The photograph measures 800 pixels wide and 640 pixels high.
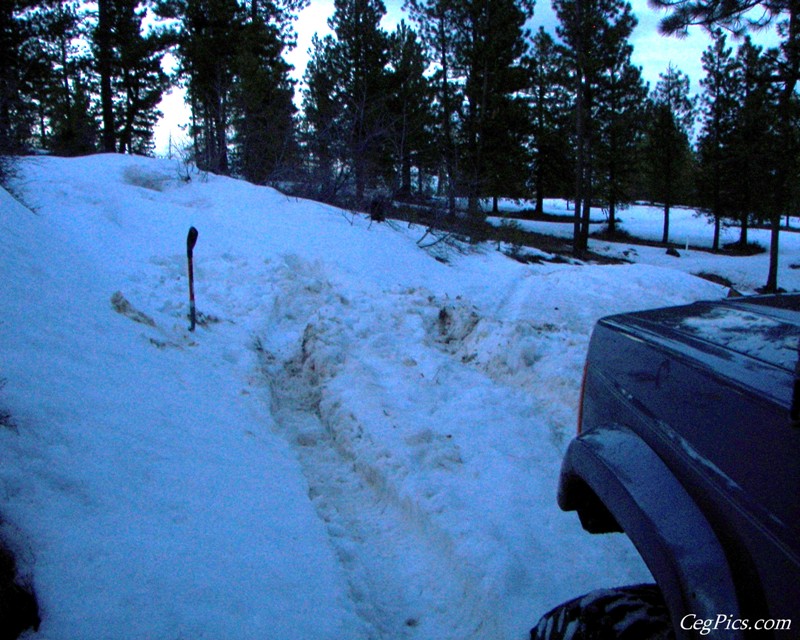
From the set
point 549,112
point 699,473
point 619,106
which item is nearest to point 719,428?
point 699,473

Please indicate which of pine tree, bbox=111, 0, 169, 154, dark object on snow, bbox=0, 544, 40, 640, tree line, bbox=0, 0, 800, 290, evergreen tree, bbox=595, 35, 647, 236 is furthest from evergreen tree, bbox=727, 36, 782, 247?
pine tree, bbox=111, 0, 169, 154

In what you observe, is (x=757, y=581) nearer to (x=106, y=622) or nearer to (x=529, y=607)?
(x=529, y=607)

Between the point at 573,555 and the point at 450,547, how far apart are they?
2.26ft

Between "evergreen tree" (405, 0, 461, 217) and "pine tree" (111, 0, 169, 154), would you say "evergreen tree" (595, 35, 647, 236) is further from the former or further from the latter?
"pine tree" (111, 0, 169, 154)

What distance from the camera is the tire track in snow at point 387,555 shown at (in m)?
2.96

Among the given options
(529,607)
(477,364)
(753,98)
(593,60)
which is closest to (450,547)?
(529,607)

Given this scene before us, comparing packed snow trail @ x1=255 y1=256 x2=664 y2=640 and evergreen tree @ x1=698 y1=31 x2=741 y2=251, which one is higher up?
evergreen tree @ x1=698 y1=31 x2=741 y2=251

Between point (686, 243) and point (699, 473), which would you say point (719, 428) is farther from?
point (686, 243)

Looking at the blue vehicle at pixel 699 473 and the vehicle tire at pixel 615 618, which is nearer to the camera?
the blue vehicle at pixel 699 473

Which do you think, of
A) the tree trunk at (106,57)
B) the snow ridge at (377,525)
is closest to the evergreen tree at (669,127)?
the tree trunk at (106,57)

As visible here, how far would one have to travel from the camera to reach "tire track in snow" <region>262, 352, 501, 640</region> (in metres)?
2.96

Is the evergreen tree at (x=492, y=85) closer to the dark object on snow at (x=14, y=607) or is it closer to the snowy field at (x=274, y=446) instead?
the snowy field at (x=274, y=446)

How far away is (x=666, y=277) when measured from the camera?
12.9 meters

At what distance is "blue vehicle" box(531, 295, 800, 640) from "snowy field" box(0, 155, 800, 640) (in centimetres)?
115
